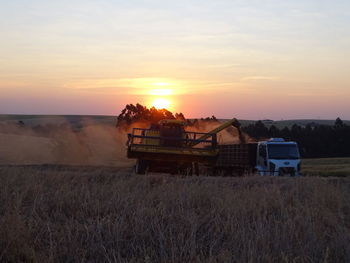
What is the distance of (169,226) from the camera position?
21.7 feet

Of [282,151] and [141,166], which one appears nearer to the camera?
[141,166]

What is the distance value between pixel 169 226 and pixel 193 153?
14154 mm

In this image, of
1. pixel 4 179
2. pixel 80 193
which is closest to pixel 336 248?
pixel 80 193

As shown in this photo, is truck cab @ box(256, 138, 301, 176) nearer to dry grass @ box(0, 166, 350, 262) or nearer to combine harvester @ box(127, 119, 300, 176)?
combine harvester @ box(127, 119, 300, 176)

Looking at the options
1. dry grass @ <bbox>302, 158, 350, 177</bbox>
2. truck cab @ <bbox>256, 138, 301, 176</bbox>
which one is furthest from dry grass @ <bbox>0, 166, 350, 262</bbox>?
dry grass @ <bbox>302, 158, 350, 177</bbox>

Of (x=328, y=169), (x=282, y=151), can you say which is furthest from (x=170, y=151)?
(x=328, y=169)

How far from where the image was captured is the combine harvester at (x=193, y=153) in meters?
20.8

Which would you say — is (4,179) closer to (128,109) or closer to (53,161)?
(53,161)

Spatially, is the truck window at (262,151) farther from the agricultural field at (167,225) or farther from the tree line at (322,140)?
the tree line at (322,140)

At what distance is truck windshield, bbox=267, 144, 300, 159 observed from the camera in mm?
24750

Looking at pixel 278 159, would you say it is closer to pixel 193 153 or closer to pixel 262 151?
pixel 262 151

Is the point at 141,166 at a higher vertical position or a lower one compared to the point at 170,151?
lower

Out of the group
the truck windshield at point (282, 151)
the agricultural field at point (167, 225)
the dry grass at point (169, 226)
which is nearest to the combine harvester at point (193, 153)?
the truck windshield at point (282, 151)

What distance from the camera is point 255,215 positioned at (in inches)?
291
